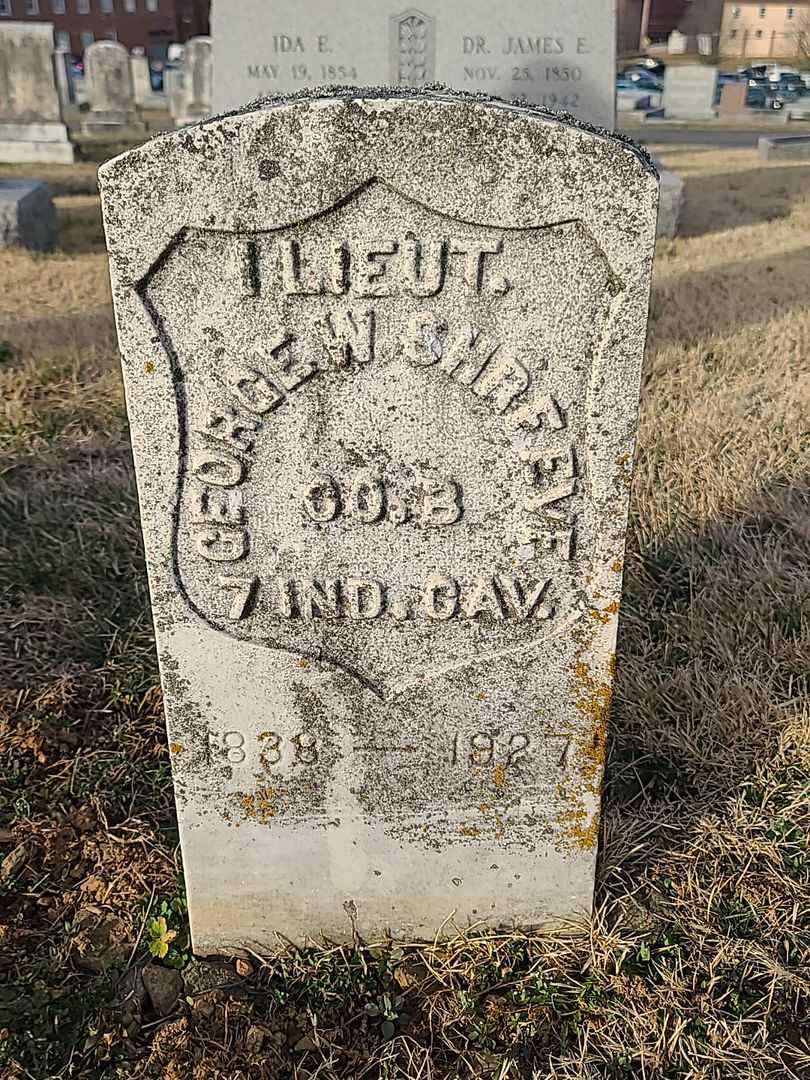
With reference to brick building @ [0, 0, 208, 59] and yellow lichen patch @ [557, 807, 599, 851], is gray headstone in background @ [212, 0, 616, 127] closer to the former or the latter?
yellow lichen patch @ [557, 807, 599, 851]

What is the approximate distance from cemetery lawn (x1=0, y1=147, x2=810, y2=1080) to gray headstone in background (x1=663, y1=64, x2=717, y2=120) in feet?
60.2

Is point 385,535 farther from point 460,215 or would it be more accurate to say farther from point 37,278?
point 37,278

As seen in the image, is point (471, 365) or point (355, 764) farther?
point (355, 764)

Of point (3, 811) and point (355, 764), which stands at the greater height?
point (355, 764)

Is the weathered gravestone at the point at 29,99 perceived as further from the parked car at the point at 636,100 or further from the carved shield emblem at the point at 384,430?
the parked car at the point at 636,100

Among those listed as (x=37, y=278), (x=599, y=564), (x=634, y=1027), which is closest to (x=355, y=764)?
(x=599, y=564)

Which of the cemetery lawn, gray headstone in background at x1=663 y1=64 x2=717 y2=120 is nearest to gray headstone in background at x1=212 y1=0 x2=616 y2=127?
the cemetery lawn

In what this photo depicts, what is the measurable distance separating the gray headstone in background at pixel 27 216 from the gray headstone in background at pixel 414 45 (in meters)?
1.98

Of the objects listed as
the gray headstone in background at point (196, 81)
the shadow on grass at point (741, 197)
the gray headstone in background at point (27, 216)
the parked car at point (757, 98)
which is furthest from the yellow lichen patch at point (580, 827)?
the parked car at point (757, 98)

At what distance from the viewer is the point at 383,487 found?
150 cm

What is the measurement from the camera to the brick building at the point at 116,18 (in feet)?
122

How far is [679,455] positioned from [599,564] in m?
2.18

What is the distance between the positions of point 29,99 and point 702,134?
39.2ft

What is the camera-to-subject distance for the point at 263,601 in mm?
1590
